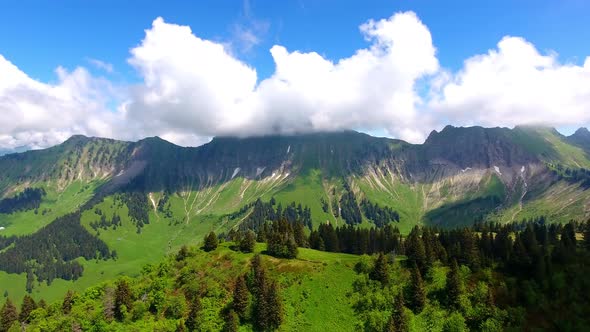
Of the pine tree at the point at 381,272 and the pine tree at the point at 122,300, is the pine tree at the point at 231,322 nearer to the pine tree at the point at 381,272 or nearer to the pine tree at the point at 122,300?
the pine tree at the point at 122,300

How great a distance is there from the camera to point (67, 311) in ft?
404

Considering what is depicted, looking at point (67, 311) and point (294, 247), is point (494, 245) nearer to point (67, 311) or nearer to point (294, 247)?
point (294, 247)

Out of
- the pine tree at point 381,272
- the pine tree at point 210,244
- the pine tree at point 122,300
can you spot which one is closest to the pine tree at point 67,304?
the pine tree at point 122,300

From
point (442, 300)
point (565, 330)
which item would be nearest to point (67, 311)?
point (442, 300)

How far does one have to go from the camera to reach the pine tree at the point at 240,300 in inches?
4316

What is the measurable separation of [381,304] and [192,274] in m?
62.6

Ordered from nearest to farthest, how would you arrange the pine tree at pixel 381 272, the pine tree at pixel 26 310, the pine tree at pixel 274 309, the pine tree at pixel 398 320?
the pine tree at pixel 398 320
the pine tree at pixel 274 309
the pine tree at pixel 381 272
the pine tree at pixel 26 310

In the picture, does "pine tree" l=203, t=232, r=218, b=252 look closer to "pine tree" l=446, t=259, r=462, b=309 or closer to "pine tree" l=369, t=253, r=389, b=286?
"pine tree" l=369, t=253, r=389, b=286

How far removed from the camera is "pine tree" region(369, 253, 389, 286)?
114625 millimetres

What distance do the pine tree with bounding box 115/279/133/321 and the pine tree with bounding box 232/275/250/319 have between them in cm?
3336

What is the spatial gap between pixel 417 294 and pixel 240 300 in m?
48.9

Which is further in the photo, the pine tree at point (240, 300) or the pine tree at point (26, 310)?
the pine tree at point (26, 310)

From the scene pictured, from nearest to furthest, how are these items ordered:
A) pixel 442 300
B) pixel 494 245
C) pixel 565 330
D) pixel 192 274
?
1. pixel 565 330
2. pixel 442 300
3. pixel 192 274
4. pixel 494 245

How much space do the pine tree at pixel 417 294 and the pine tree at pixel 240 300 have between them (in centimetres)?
4633
